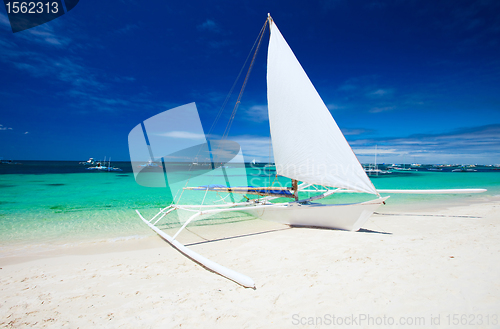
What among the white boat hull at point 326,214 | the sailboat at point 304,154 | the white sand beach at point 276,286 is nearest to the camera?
the white sand beach at point 276,286

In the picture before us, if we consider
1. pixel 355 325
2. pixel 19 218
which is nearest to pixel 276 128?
pixel 355 325

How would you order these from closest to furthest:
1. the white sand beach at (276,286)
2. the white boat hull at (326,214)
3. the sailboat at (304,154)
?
the white sand beach at (276,286)
the sailboat at (304,154)
the white boat hull at (326,214)

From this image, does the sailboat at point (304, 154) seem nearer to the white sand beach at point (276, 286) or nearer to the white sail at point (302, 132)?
the white sail at point (302, 132)

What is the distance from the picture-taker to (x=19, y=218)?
27.4ft

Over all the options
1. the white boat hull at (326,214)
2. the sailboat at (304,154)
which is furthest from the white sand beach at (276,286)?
the sailboat at (304,154)

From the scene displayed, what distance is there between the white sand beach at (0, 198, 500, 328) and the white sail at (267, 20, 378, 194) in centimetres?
166

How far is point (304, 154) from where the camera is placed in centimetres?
603

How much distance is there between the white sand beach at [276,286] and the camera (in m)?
2.40

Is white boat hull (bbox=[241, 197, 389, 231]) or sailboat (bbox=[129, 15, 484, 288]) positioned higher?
sailboat (bbox=[129, 15, 484, 288])

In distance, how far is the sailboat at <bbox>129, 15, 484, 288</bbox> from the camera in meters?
Result: 5.50

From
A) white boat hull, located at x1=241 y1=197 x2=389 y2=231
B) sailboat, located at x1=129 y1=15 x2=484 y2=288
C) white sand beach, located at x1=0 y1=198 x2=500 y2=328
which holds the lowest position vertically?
white sand beach, located at x1=0 y1=198 x2=500 y2=328

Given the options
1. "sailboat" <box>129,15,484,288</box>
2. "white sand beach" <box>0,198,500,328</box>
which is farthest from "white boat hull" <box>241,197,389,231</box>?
"white sand beach" <box>0,198,500,328</box>

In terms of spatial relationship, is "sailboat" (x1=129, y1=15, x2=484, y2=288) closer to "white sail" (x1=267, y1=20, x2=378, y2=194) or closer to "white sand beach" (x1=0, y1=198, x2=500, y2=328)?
"white sail" (x1=267, y1=20, x2=378, y2=194)

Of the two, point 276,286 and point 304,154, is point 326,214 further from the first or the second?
point 276,286
